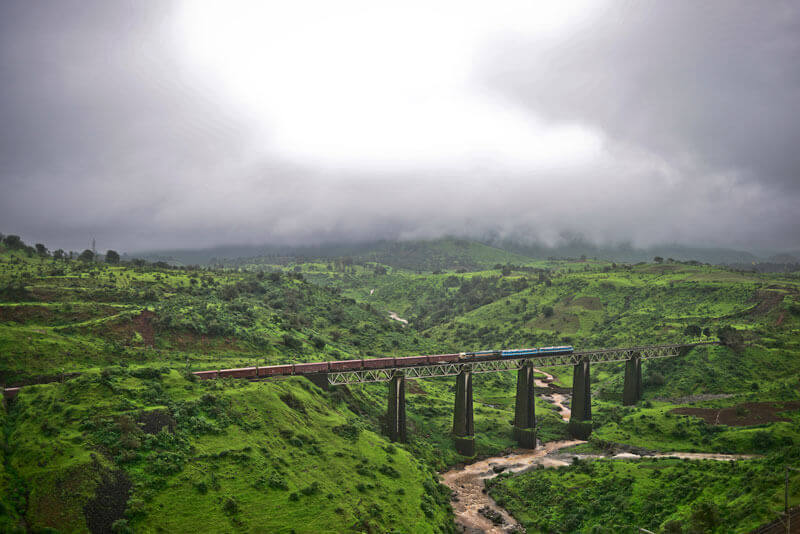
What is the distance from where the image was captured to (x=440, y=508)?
50.3 meters

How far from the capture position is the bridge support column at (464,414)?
224ft

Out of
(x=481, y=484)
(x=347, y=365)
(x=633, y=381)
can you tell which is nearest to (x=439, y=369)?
(x=347, y=365)

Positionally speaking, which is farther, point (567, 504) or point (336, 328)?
point (336, 328)

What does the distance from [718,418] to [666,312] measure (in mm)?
78477

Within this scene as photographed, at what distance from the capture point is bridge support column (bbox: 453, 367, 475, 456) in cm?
6831

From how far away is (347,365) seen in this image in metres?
66.4

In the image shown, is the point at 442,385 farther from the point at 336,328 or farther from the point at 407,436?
the point at 407,436

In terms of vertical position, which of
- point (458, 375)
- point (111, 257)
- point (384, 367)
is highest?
point (111, 257)

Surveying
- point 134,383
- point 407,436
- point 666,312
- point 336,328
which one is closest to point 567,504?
point 407,436

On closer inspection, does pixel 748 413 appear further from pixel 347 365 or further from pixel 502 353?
pixel 347 365

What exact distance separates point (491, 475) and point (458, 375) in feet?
48.5

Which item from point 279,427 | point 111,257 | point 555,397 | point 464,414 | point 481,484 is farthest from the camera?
point 111,257

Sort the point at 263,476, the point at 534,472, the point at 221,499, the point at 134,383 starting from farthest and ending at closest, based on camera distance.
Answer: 1. the point at 534,472
2. the point at 134,383
3. the point at 263,476
4. the point at 221,499

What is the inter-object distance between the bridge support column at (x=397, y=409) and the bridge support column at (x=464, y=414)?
10034 millimetres
